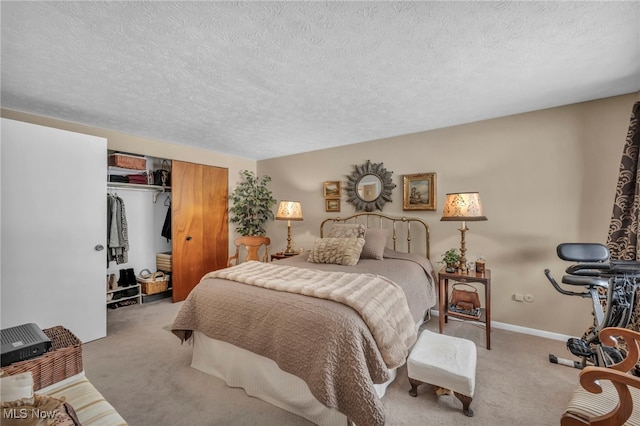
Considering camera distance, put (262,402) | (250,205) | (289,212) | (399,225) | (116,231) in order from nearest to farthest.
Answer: (262,402), (116,231), (399,225), (289,212), (250,205)

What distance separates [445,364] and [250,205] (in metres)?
3.84

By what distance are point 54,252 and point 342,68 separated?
3211mm

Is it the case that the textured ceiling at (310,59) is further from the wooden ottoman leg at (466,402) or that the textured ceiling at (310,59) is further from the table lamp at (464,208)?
the wooden ottoman leg at (466,402)

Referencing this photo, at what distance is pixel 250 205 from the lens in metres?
4.80

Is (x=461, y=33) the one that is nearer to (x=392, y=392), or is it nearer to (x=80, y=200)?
(x=392, y=392)

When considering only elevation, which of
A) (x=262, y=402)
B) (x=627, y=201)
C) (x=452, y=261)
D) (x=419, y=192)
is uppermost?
(x=419, y=192)

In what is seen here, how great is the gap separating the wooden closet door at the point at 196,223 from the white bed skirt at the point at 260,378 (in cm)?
218

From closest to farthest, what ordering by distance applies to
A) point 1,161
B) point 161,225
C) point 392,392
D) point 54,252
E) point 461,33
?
1. point 461,33
2. point 392,392
3. point 1,161
4. point 54,252
5. point 161,225

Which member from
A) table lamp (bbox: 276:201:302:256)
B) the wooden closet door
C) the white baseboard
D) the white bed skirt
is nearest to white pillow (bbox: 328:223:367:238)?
table lamp (bbox: 276:201:302:256)

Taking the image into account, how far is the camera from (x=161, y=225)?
14.7 feet

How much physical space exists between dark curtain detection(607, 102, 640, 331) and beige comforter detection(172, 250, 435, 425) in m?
2.45

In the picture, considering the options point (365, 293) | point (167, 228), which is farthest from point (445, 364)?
point (167, 228)

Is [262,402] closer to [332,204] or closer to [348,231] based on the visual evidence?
[348,231]

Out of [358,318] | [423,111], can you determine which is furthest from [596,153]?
[358,318]
